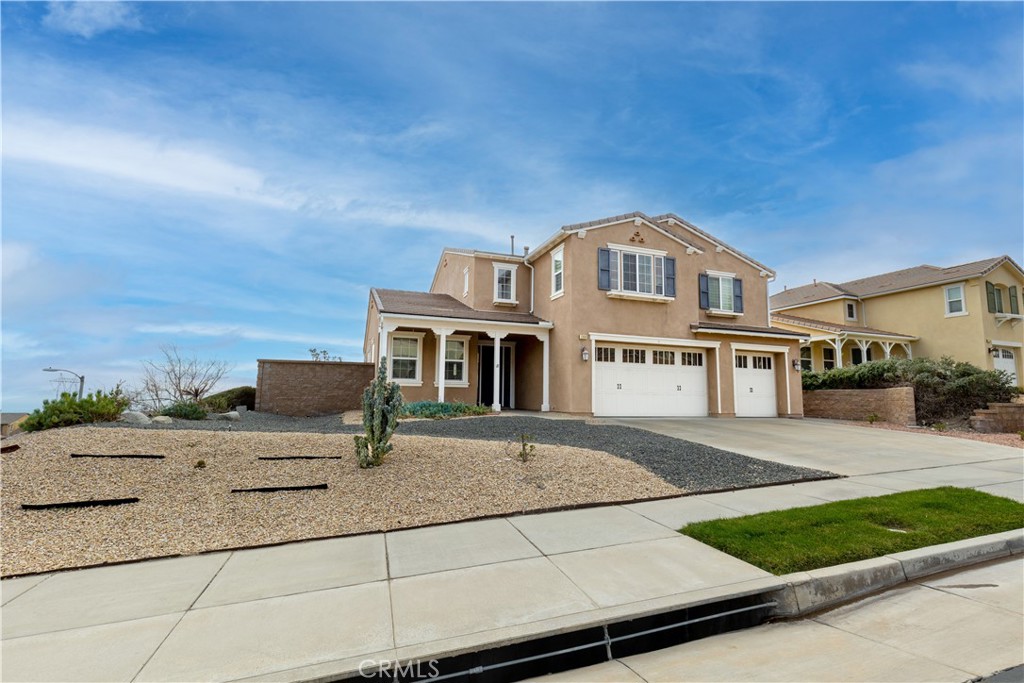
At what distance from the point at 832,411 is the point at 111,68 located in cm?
2220

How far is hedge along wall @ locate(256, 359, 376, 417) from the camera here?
16.9 meters

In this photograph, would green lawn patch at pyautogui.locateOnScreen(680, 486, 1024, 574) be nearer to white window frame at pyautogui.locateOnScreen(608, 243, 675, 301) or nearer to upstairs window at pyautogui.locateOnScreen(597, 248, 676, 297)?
white window frame at pyautogui.locateOnScreen(608, 243, 675, 301)

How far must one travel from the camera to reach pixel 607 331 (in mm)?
15398

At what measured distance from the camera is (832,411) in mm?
17859

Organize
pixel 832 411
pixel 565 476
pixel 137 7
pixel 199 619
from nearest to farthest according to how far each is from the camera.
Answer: pixel 199 619 → pixel 565 476 → pixel 137 7 → pixel 832 411

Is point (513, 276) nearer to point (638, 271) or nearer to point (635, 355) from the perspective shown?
point (638, 271)

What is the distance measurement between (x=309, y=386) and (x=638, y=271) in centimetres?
1228

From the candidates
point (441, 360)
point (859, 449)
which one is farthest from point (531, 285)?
point (859, 449)

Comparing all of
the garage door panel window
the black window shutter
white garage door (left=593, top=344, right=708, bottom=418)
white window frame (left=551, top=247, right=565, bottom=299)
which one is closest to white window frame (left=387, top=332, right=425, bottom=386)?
white window frame (left=551, top=247, right=565, bottom=299)

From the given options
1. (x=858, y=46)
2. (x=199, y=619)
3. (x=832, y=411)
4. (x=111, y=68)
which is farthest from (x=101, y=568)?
(x=832, y=411)

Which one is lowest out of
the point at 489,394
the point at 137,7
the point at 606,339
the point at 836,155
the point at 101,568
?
the point at 101,568

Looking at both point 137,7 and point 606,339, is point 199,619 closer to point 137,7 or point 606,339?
point 137,7

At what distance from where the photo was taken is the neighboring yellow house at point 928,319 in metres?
21.8

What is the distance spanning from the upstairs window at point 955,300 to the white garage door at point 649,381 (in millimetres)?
15245
